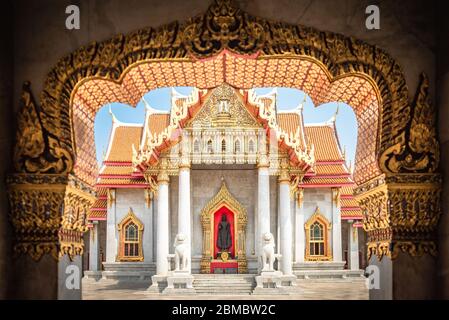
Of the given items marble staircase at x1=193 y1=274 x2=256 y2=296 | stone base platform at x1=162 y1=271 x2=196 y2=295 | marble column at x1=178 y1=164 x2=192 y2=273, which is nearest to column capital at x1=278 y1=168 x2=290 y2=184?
marble column at x1=178 y1=164 x2=192 y2=273

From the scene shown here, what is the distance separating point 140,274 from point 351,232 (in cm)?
771

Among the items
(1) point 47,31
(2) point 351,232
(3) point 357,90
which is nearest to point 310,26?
(3) point 357,90

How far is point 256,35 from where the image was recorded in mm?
4738

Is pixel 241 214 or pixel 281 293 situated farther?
pixel 241 214

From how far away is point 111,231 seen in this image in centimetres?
1942

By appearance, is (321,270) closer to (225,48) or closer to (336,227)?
(336,227)

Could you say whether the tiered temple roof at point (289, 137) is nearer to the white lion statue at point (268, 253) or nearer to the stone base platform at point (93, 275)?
the stone base platform at point (93, 275)

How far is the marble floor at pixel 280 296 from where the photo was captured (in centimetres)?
1462

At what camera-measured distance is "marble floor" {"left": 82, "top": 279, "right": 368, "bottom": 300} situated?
14.6 metres

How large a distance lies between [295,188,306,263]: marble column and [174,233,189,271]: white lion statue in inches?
182

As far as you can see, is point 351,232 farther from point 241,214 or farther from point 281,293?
point 281,293

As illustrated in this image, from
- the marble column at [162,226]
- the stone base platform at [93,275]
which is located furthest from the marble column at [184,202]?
the stone base platform at [93,275]

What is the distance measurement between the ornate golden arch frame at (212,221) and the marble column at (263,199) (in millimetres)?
978


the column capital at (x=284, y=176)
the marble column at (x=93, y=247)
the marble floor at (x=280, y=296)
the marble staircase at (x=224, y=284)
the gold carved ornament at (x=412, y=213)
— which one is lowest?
the marble floor at (x=280, y=296)
